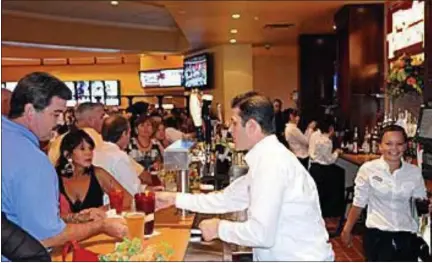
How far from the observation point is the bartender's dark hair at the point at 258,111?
89.2 inches

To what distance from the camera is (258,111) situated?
2266mm

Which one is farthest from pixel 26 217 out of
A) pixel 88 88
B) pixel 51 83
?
pixel 88 88

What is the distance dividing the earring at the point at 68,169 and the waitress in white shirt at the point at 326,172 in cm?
459

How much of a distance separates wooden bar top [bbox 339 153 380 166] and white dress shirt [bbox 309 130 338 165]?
16 centimetres

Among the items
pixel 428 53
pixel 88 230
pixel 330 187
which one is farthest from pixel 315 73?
pixel 88 230

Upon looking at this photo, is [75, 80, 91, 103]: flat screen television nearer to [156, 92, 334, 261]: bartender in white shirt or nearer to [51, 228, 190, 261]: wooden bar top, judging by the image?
[51, 228, 190, 261]: wooden bar top

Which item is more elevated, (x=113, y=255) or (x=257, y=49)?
(x=257, y=49)

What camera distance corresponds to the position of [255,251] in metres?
2.36

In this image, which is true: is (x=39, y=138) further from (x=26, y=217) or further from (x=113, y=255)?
(x=113, y=255)

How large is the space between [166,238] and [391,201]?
1.61 metres

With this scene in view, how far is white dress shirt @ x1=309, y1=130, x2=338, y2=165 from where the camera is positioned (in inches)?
297

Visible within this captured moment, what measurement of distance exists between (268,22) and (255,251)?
767 cm

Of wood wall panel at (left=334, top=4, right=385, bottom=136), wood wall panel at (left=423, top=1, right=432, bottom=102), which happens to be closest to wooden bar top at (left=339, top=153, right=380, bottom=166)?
wood wall panel at (left=334, top=4, right=385, bottom=136)

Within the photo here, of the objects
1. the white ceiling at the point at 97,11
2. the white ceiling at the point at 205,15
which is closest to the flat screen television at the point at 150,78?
the white ceiling at the point at 205,15
